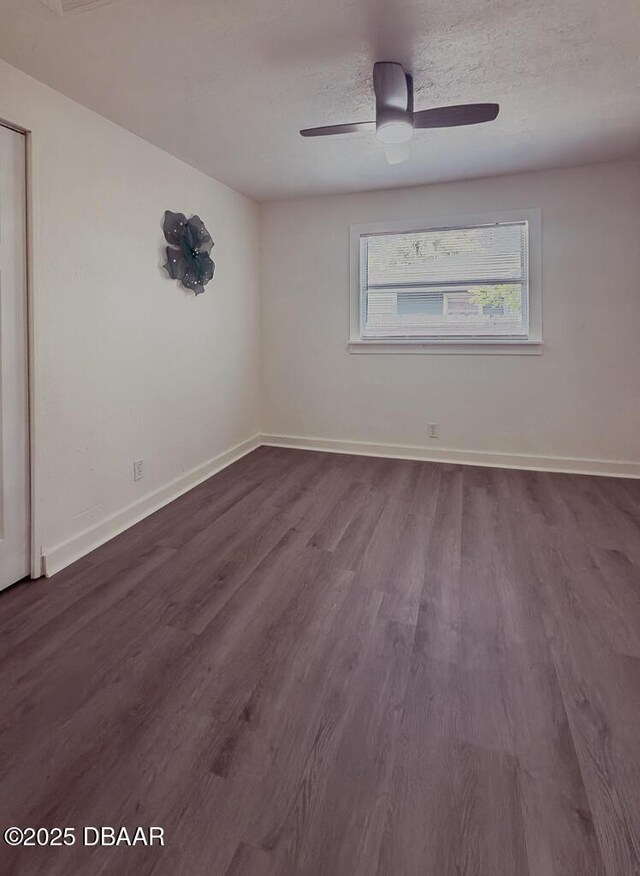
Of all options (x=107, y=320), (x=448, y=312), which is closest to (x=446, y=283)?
(x=448, y=312)

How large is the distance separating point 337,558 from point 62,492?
1.51m

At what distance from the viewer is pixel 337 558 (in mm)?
2438

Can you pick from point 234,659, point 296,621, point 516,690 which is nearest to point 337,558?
point 296,621

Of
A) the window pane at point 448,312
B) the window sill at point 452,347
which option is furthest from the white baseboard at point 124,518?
the window pane at point 448,312

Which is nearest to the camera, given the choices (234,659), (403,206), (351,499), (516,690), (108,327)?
(516,690)

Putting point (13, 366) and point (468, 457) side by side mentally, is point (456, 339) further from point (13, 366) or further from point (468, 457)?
point (13, 366)

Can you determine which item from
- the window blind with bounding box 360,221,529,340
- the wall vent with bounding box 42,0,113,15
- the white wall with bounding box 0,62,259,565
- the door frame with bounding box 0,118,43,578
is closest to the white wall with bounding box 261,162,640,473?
the window blind with bounding box 360,221,529,340

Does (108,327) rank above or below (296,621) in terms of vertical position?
above

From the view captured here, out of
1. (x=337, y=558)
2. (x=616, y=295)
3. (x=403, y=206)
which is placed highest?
(x=403, y=206)

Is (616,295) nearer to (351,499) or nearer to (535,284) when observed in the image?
(535,284)

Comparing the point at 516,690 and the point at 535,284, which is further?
the point at 535,284

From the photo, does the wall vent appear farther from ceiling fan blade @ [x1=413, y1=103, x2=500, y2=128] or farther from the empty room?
ceiling fan blade @ [x1=413, y1=103, x2=500, y2=128]

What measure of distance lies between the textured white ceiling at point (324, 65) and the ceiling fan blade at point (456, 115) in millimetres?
208

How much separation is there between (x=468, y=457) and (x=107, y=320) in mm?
3149
